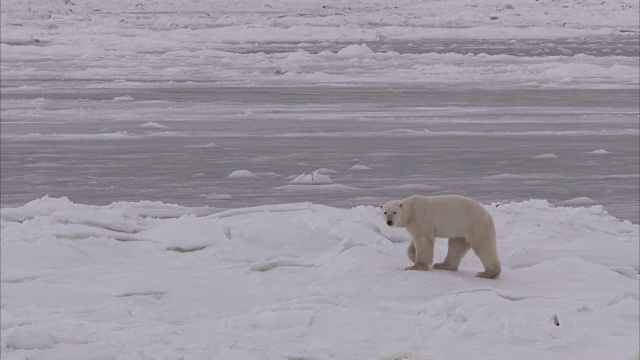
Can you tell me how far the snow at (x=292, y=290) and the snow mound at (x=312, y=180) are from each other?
256 centimetres

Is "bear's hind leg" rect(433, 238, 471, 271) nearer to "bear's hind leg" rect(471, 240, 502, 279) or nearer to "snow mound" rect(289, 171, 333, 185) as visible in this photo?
"bear's hind leg" rect(471, 240, 502, 279)

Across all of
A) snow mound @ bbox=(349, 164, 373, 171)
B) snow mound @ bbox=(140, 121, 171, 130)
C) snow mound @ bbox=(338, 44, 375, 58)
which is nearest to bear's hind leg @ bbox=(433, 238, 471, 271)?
snow mound @ bbox=(349, 164, 373, 171)

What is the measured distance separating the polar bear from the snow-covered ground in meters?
0.13

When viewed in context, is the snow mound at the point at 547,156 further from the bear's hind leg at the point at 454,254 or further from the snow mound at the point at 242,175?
the bear's hind leg at the point at 454,254

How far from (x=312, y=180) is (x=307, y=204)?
2.49m

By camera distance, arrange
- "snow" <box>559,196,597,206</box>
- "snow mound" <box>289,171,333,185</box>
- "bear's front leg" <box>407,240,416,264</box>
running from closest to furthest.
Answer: "bear's front leg" <box>407,240,416,264</box> → "snow" <box>559,196,597,206</box> → "snow mound" <box>289,171,333,185</box>

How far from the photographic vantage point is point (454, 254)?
6141 millimetres

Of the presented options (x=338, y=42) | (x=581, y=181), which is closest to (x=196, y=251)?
(x=581, y=181)

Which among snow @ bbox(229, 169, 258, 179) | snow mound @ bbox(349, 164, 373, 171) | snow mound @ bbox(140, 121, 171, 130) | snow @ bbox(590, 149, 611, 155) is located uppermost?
snow @ bbox(229, 169, 258, 179)

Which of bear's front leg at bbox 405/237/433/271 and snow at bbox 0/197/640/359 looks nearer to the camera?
snow at bbox 0/197/640/359

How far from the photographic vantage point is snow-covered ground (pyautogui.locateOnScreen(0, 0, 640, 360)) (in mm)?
4922

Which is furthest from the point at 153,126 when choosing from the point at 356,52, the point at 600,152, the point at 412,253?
the point at 356,52

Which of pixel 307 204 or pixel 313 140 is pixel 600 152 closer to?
pixel 313 140

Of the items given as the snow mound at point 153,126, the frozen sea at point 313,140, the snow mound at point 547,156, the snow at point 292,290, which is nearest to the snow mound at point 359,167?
the frozen sea at point 313,140
